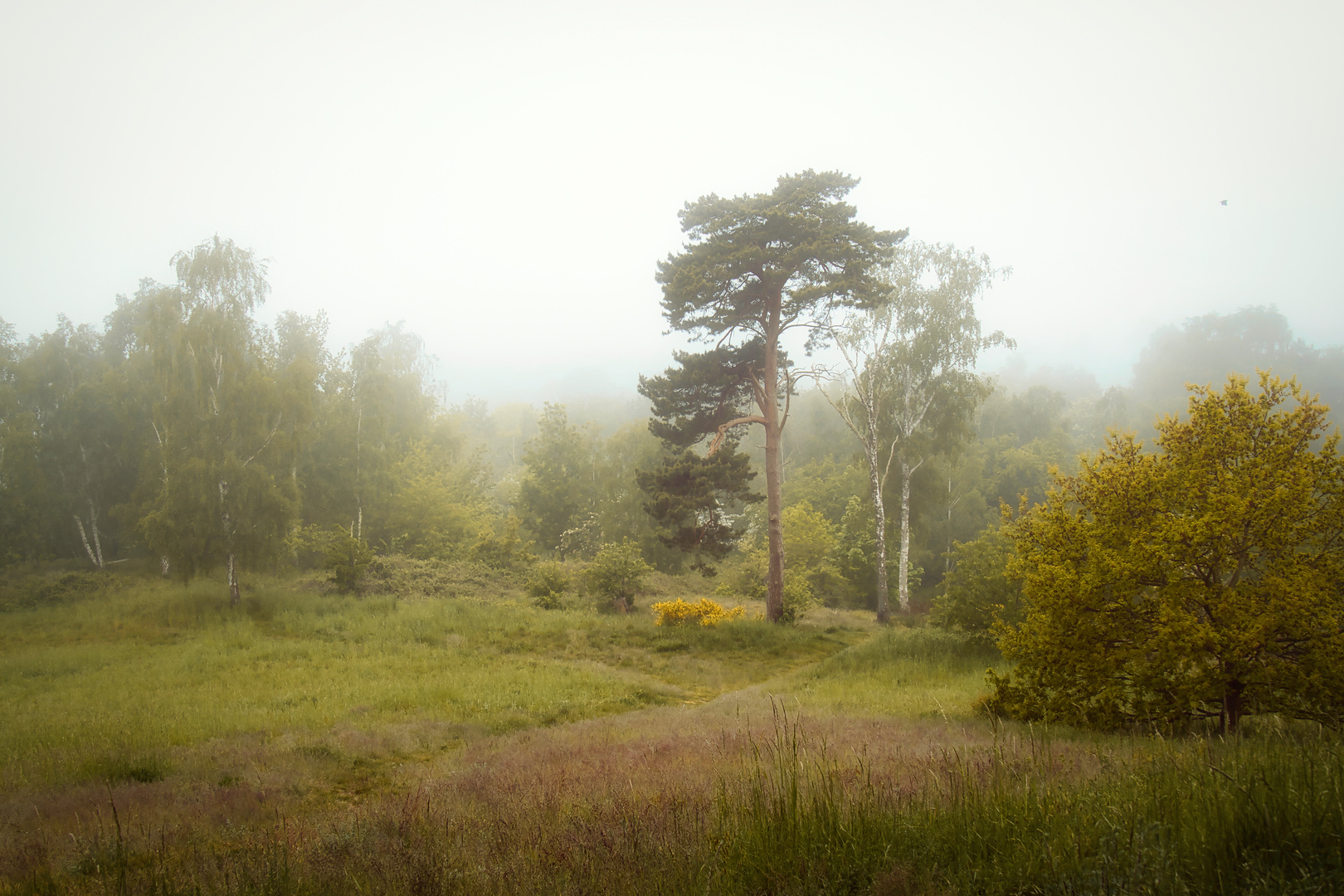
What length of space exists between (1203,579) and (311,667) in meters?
16.3

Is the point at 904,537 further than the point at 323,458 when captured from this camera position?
No

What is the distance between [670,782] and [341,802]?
386cm

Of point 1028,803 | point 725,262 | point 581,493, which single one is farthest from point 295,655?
point 581,493

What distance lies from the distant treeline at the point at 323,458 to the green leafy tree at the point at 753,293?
297 inches

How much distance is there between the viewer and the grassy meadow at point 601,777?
2523mm

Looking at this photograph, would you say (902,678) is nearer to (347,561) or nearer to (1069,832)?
(1069,832)

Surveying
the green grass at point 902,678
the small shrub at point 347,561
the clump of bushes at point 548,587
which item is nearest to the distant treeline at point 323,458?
the small shrub at point 347,561

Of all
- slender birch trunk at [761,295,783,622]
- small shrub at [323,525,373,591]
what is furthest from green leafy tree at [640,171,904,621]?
small shrub at [323,525,373,591]

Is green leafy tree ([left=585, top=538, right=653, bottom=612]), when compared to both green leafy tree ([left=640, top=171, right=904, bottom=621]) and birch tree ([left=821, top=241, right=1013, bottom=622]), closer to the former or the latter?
green leafy tree ([left=640, top=171, right=904, bottom=621])

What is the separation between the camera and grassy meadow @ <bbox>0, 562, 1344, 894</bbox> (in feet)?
8.28

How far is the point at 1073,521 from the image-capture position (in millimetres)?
6633

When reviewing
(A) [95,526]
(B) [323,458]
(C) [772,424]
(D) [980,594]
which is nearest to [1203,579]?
(D) [980,594]

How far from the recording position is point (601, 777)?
18.4 ft

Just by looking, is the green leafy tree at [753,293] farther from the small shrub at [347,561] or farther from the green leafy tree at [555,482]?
the green leafy tree at [555,482]
